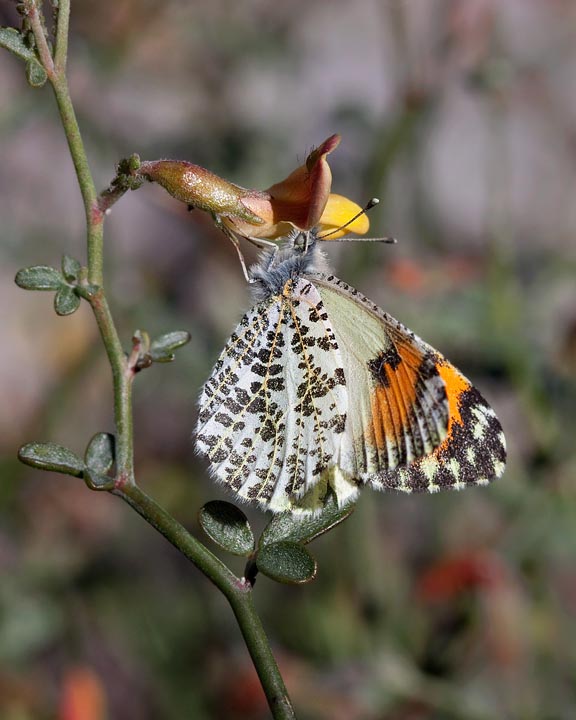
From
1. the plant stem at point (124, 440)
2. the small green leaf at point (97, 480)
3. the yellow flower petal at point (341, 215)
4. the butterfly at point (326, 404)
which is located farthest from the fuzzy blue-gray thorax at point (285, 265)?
the small green leaf at point (97, 480)

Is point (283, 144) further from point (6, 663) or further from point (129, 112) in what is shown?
point (6, 663)

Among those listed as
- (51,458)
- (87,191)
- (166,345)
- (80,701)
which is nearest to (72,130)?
(87,191)

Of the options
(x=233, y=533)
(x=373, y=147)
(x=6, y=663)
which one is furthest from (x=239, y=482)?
(x=373, y=147)

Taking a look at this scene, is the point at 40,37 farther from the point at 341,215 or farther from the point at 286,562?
the point at 286,562

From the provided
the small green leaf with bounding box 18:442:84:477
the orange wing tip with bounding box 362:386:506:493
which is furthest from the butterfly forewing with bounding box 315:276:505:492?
the small green leaf with bounding box 18:442:84:477

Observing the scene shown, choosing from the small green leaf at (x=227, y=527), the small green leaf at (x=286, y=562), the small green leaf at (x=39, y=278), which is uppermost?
the small green leaf at (x=39, y=278)

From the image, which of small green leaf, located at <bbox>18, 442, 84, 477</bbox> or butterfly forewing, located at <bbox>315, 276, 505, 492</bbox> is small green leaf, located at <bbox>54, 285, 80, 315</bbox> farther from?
butterfly forewing, located at <bbox>315, 276, 505, 492</bbox>

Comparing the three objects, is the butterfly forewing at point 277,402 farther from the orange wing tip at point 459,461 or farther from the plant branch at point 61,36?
the plant branch at point 61,36
